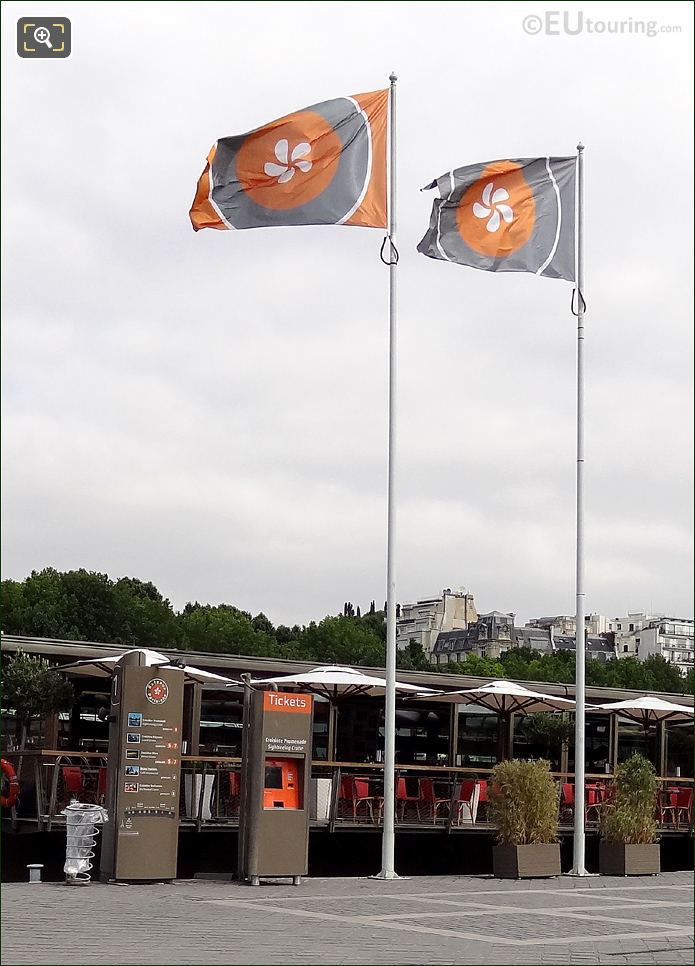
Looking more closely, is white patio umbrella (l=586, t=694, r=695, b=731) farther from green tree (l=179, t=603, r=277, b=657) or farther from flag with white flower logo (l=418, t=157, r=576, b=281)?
green tree (l=179, t=603, r=277, b=657)

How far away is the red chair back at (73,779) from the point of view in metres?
18.8

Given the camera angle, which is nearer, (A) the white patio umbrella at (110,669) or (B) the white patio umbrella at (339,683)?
(A) the white patio umbrella at (110,669)

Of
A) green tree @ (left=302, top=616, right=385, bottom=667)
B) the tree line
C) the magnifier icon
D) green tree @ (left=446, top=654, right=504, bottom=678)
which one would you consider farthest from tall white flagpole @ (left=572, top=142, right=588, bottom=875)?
green tree @ (left=446, top=654, right=504, bottom=678)

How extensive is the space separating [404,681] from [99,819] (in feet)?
33.5

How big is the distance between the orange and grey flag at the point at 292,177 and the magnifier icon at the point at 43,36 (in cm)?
622

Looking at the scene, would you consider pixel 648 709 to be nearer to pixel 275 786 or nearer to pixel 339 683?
Result: pixel 339 683

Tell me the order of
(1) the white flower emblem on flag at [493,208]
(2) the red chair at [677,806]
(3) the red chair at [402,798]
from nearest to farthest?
(1) the white flower emblem on flag at [493,208] < (3) the red chair at [402,798] < (2) the red chair at [677,806]

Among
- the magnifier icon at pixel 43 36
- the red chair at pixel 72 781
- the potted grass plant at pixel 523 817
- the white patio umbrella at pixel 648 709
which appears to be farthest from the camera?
the white patio umbrella at pixel 648 709

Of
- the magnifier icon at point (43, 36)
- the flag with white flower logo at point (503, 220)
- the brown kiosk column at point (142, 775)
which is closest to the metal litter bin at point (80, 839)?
the brown kiosk column at point (142, 775)

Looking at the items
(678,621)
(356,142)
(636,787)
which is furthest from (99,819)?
(678,621)

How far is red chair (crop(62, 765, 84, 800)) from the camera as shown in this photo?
1881 centimetres

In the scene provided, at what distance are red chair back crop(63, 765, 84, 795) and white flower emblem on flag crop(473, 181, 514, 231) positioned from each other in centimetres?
1024

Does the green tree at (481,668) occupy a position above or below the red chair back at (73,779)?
above

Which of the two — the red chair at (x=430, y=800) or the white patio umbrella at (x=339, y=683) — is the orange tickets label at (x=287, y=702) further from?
the red chair at (x=430, y=800)
